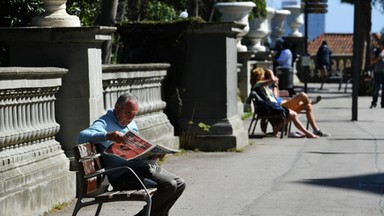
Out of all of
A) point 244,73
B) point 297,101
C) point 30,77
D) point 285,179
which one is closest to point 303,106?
point 297,101

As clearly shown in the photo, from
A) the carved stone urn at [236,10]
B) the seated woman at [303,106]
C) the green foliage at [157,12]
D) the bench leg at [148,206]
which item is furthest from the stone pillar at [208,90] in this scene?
the green foliage at [157,12]

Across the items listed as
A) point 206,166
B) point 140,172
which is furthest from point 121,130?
point 206,166

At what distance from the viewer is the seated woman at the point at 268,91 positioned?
1858cm

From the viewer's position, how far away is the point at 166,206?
8945mm

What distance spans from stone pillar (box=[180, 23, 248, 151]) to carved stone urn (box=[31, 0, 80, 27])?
192 inches

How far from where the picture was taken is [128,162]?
8797 millimetres

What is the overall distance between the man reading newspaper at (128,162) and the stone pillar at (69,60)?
226 centimetres

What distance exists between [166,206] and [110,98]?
4.15 metres

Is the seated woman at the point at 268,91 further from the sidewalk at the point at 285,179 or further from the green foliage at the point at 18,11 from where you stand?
the green foliage at the point at 18,11

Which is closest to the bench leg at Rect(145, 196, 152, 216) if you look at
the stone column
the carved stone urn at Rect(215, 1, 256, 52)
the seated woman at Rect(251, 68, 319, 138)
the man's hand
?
the man's hand

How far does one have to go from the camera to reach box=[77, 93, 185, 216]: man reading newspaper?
8.72m

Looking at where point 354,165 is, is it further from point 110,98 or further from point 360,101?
point 360,101

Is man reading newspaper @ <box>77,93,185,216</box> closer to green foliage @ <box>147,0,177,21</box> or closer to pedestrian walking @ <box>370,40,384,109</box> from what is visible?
green foliage @ <box>147,0,177,21</box>

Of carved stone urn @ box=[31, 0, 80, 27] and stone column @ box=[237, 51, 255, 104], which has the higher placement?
carved stone urn @ box=[31, 0, 80, 27]
